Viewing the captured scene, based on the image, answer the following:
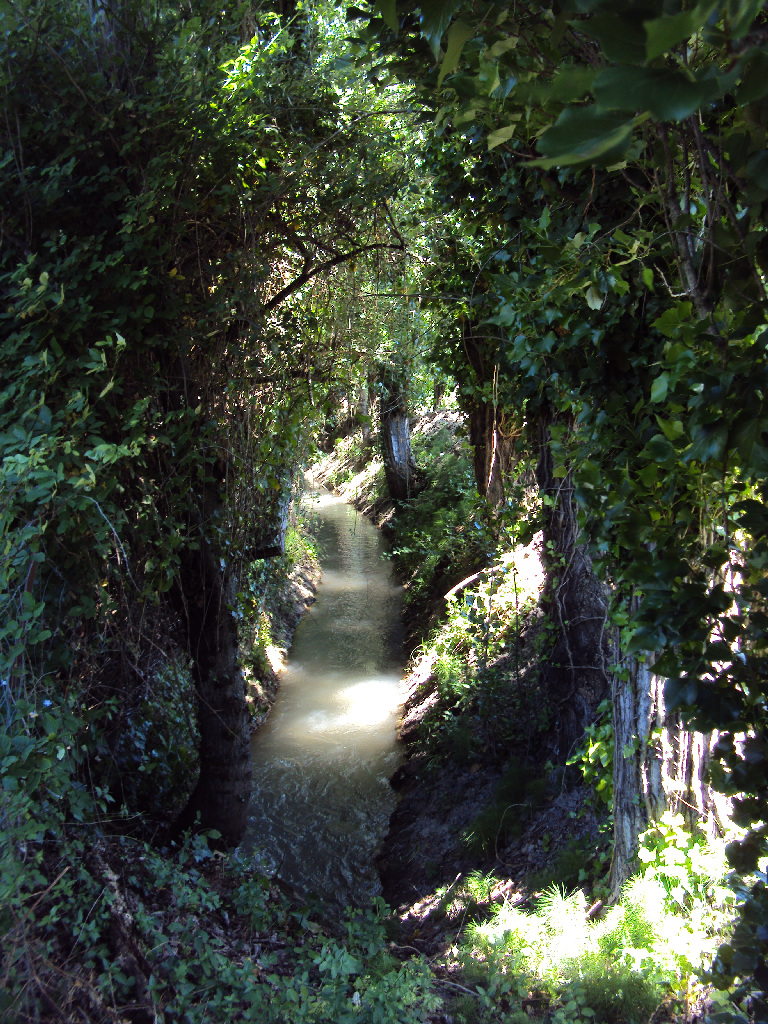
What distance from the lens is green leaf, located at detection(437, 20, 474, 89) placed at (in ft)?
4.14

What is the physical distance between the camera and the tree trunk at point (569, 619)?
15.5 ft

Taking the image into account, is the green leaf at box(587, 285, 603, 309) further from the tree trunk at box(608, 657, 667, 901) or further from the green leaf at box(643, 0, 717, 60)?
the green leaf at box(643, 0, 717, 60)

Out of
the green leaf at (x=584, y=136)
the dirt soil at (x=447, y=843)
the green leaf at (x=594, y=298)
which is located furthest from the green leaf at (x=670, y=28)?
the dirt soil at (x=447, y=843)

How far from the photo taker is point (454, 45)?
1.28m

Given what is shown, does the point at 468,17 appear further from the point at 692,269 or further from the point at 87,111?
the point at 87,111

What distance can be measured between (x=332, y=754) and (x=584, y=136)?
22.0 feet

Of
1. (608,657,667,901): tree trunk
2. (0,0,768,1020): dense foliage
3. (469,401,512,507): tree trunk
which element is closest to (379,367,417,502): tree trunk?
(469,401,512,507): tree trunk

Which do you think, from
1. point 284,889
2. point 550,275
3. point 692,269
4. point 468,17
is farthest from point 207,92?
point 284,889

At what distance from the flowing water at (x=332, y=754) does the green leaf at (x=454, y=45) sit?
4.25m

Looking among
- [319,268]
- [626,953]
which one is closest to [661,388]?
[626,953]

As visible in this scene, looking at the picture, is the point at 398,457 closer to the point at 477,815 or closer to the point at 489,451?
the point at 489,451

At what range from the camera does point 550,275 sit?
2797 mm

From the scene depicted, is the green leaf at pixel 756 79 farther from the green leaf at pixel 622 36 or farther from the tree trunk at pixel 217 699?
the tree trunk at pixel 217 699

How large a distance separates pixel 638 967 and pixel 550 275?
2815mm
